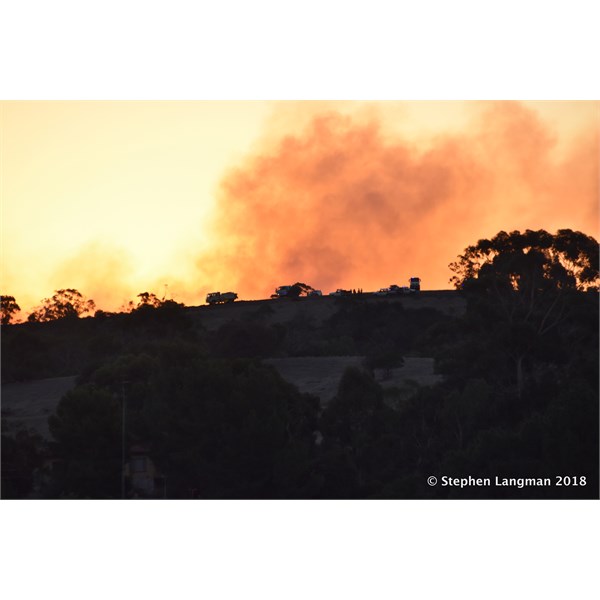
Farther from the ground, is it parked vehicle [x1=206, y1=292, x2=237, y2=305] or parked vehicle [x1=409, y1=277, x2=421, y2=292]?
parked vehicle [x1=409, y1=277, x2=421, y2=292]

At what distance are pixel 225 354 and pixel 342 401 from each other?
19247mm

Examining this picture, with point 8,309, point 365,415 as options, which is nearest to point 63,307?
point 8,309

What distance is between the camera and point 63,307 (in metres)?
93.1

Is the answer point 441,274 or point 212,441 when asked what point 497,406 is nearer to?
point 441,274

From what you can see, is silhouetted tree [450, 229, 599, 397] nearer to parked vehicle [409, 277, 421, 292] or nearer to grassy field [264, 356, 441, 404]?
grassy field [264, 356, 441, 404]

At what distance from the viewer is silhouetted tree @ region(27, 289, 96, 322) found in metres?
89.8

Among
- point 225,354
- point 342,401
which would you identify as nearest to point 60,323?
point 225,354

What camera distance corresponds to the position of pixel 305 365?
92.6 m

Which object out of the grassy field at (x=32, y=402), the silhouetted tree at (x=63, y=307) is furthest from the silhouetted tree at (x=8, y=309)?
the grassy field at (x=32, y=402)

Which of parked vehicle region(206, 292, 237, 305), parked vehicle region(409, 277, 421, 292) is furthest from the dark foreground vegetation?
parked vehicle region(409, 277, 421, 292)

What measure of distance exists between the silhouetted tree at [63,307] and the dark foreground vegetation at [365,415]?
171 centimetres

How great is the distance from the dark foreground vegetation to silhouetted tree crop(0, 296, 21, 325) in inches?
52.0

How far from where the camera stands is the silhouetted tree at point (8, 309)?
80.4m

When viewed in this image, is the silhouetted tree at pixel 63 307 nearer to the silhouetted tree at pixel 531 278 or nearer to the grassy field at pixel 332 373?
the grassy field at pixel 332 373
